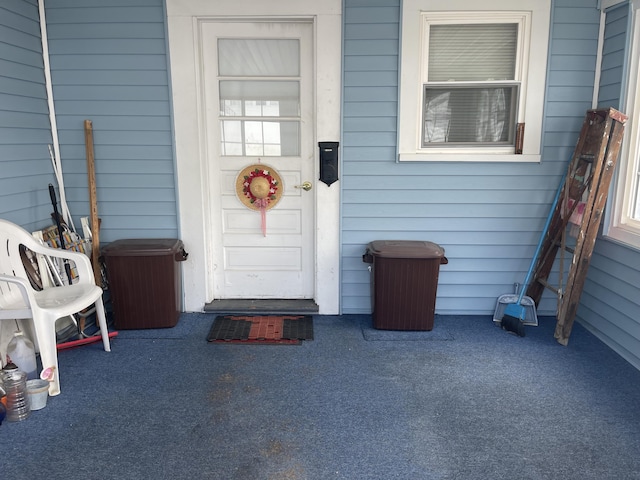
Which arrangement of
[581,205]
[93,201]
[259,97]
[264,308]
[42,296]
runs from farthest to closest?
[264,308], [259,97], [93,201], [581,205], [42,296]

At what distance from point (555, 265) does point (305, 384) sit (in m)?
2.24

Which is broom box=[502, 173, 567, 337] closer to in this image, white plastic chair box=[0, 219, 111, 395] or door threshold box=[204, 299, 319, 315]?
door threshold box=[204, 299, 319, 315]

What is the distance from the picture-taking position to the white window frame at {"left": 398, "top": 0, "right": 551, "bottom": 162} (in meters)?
3.51

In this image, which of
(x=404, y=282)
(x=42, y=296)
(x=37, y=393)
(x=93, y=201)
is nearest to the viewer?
(x=37, y=393)

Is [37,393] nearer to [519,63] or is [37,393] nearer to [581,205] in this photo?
[581,205]

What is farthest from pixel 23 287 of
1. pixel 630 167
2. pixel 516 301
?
pixel 630 167

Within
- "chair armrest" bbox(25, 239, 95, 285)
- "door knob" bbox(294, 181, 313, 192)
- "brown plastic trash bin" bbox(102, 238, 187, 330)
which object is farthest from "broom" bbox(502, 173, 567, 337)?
"chair armrest" bbox(25, 239, 95, 285)

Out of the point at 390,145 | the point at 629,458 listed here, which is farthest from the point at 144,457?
the point at 390,145

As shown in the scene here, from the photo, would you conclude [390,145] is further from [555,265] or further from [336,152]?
[555,265]

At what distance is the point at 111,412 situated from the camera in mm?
2592

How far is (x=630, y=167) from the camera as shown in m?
3.33

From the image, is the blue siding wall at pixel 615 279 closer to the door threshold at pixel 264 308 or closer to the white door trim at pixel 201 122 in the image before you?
the white door trim at pixel 201 122

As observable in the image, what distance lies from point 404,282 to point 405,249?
0.24 meters

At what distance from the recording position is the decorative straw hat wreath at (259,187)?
3865 millimetres
